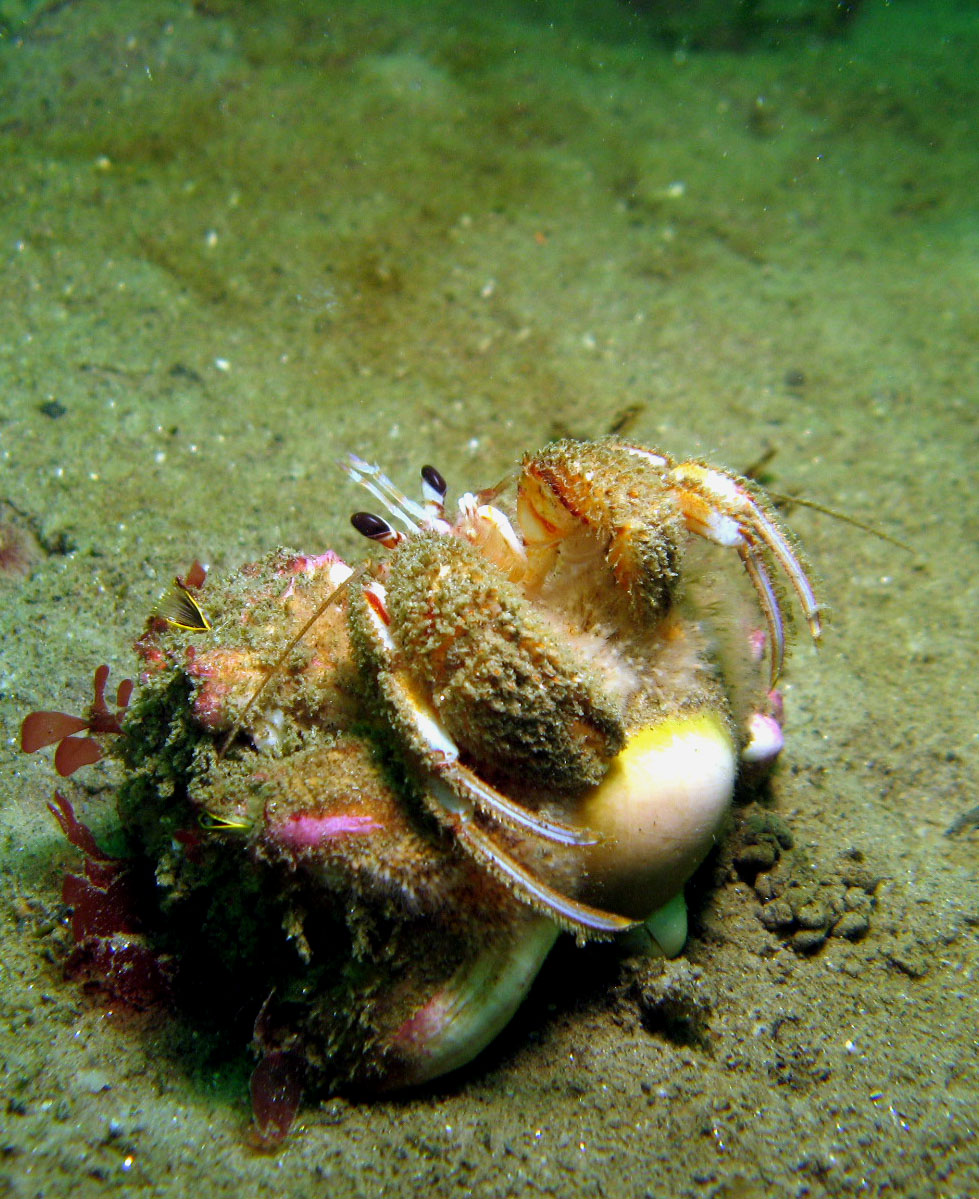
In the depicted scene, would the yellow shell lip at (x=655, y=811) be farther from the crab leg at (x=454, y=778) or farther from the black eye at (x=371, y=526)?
the black eye at (x=371, y=526)

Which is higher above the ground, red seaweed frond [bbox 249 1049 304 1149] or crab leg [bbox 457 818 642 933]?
crab leg [bbox 457 818 642 933]

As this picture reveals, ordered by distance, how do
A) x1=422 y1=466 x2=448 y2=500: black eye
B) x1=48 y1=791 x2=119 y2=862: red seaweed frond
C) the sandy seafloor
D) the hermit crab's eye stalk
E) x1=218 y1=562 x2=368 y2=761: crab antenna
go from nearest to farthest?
x1=218 y1=562 x2=368 y2=761: crab antenna → the sandy seafloor → the hermit crab's eye stalk → x1=422 y1=466 x2=448 y2=500: black eye → x1=48 y1=791 x2=119 y2=862: red seaweed frond

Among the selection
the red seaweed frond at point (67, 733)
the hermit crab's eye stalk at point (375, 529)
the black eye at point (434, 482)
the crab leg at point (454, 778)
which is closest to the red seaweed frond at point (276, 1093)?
the crab leg at point (454, 778)

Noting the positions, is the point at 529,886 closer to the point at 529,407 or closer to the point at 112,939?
the point at 112,939

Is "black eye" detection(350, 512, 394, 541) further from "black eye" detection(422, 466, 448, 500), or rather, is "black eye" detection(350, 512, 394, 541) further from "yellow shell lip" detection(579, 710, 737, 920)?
"yellow shell lip" detection(579, 710, 737, 920)

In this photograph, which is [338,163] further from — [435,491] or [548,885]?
[548,885]

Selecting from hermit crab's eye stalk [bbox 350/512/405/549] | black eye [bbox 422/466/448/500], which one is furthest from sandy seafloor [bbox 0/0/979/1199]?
black eye [bbox 422/466/448/500]
